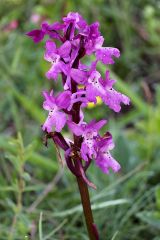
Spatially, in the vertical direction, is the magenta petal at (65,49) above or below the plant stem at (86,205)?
above

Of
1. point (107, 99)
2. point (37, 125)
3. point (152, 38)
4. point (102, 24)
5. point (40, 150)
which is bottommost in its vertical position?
point (107, 99)

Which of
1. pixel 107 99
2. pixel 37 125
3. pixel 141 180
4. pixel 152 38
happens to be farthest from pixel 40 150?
pixel 107 99

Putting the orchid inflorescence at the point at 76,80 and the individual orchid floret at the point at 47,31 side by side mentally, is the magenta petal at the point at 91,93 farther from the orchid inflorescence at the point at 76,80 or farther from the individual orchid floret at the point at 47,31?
the individual orchid floret at the point at 47,31

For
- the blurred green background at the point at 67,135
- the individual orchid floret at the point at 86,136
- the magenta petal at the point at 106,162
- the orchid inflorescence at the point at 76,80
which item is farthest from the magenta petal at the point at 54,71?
the blurred green background at the point at 67,135

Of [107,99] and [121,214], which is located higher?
[107,99]

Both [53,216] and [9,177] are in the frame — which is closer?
[53,216]

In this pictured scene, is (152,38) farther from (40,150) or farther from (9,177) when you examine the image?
(9,177)

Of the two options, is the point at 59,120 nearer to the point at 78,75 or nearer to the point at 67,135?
the point at 78,75
